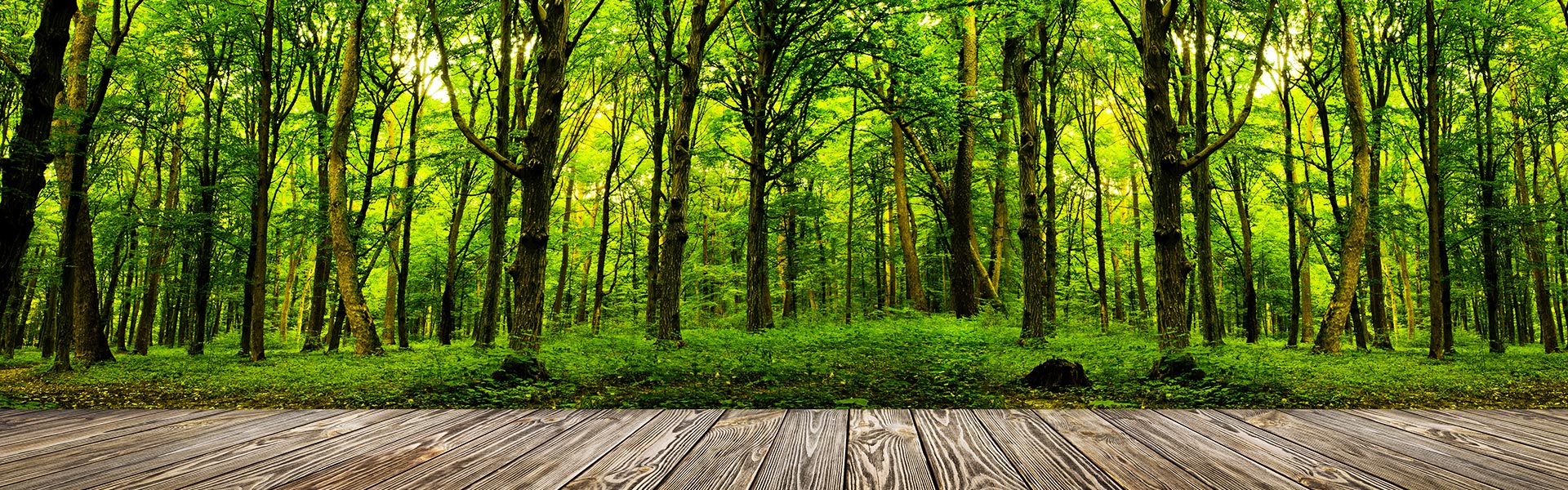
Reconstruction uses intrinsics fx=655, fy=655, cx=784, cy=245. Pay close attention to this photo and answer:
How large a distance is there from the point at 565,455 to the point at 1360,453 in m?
2.56

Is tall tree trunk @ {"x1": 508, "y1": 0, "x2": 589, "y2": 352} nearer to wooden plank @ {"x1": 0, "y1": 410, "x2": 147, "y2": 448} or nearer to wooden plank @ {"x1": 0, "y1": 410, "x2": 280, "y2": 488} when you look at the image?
wooden plank @ {"x1": 0, "y1": 410, "x2": 147, "y2": 448}

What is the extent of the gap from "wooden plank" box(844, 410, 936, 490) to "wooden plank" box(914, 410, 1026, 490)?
0.12ft

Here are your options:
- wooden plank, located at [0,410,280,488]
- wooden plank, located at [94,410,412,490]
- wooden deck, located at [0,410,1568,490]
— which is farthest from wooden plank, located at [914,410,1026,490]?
wooden plank, located at [0,410,280,488]

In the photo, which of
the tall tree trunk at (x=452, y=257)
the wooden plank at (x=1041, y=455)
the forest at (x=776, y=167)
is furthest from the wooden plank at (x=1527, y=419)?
the tall tree trunk at (x=452, y=257)

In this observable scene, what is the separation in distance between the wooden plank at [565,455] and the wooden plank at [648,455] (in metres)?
0.04

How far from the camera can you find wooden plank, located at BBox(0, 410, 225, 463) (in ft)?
7.08

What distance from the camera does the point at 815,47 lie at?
1258 centimetres

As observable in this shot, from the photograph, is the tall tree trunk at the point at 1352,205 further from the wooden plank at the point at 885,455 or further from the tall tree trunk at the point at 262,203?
the tall tree trunk at the point at 262,203

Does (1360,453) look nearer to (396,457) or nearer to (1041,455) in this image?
(1041,455)

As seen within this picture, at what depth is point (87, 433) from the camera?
2.42m

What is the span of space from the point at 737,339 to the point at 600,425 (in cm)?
846

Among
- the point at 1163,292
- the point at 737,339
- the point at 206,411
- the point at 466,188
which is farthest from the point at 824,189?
the point at 206,411

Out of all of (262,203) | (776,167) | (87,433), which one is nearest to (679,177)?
(776,167)

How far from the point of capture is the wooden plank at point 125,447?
1901 mm
